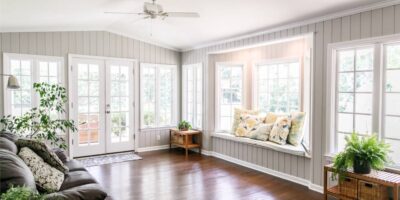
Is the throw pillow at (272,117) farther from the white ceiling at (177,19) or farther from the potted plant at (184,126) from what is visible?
the potted plant at (184,126)

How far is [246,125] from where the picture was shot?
5.24 metres

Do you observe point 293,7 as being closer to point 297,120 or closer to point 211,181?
point 297,120

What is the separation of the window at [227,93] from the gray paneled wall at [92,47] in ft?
4.70

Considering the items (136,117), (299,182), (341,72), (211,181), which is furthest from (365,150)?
(136,117)

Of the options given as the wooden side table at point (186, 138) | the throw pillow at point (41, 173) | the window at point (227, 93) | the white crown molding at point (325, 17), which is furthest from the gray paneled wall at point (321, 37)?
the throw pillow at point (41, 173)

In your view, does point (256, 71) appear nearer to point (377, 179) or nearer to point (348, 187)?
point (348, 187)

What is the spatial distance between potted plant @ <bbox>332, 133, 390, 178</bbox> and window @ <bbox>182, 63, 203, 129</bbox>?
11.6ft

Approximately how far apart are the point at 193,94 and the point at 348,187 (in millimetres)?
3982

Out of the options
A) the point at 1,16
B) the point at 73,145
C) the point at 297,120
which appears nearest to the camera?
the point at 1,16

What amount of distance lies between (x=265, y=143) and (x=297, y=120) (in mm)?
652

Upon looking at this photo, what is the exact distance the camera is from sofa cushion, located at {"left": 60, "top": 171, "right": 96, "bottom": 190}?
8.26 feet

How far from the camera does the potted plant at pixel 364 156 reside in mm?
2889

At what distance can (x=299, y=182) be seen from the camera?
4.11 m

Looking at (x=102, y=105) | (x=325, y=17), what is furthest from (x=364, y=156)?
(x=102, y=105)
